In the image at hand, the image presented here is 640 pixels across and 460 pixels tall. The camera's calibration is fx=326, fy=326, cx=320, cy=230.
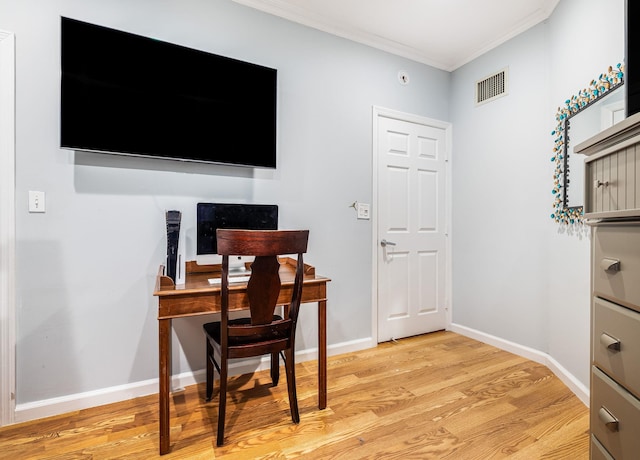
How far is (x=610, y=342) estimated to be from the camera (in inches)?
36.1

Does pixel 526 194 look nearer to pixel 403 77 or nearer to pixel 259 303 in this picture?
pixel 403 77

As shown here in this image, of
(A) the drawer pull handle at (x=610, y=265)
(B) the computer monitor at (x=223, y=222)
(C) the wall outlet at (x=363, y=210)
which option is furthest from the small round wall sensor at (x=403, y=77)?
(A) the drawer pull handle at (x=610, y=265)

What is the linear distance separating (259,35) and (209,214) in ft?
4.56

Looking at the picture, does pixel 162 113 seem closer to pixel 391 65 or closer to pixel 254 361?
pixel 254 361

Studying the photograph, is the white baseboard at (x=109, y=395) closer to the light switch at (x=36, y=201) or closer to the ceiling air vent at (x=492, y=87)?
the light switch at (x=36, y=201)

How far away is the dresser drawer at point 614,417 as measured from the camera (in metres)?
0.84

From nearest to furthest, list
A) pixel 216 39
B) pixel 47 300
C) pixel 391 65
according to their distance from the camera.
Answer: pixel 47 300
pixel 216 39
pixel 391 65

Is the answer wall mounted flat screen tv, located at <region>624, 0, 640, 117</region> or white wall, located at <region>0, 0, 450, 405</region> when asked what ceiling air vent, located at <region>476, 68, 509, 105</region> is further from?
wall mounted flat screen tv, located at <region>624, 0, 640, 117</region>

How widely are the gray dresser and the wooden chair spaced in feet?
3.75

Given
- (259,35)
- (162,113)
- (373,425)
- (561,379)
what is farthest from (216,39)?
(561,379)

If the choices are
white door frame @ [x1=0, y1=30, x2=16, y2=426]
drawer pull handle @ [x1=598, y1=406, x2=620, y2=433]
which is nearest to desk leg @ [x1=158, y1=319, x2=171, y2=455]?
white door frame @ [x1=0, y1=30, x2=16, y2=426]

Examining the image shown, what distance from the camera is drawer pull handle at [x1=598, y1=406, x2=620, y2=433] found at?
905 millimetres

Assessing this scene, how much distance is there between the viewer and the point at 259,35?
236cm

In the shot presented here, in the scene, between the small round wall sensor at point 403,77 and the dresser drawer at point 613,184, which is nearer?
the dresser drawer at point 613,184
